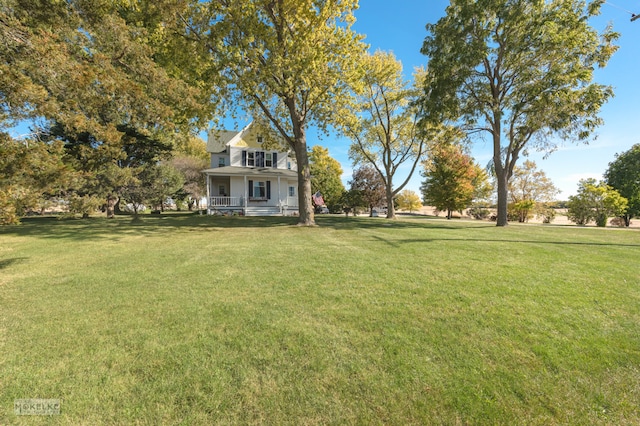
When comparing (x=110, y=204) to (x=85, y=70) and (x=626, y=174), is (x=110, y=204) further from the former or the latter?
(x=626, y=174)

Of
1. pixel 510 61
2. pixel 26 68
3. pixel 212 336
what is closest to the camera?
pixel 212 336

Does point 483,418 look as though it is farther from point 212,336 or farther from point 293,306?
point 212,336

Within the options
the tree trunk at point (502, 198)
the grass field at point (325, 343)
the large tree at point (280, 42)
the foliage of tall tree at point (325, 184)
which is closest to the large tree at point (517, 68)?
the tree trunk at point (502, 198)

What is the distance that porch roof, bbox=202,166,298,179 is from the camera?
22531 millimetres

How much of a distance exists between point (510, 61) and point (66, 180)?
18245 mm

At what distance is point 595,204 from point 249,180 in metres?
28.6

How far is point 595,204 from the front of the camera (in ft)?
67.9

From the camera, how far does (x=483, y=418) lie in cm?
201

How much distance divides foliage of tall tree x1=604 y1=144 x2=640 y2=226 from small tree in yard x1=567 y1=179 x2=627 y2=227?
7685 millimetres

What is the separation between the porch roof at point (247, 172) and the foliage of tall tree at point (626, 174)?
106ft

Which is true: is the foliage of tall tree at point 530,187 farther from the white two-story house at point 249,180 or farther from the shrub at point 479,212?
the white two-story house at point 249,180

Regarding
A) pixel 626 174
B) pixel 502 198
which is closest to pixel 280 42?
pixel 502 198

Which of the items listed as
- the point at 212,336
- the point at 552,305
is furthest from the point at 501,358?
the point at 212,336

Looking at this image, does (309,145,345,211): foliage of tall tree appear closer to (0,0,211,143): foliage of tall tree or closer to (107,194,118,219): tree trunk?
(107,194,118,219): tree trunk
